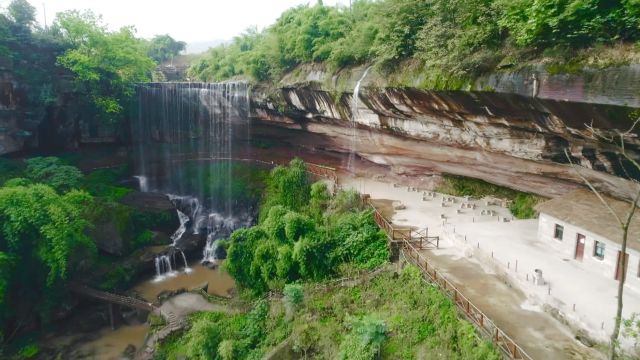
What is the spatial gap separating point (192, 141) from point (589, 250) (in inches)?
1107

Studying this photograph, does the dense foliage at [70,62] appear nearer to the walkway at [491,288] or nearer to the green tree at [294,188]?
the green tree at [294,188]

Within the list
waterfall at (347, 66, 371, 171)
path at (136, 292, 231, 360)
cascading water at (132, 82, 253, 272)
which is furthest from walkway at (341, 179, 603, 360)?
cascading water at (132, 82, 253, 272)

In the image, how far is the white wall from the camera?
13.7 meters

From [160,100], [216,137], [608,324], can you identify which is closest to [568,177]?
[608,324]

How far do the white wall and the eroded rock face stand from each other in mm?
2297

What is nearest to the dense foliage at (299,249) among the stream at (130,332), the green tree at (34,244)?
the stream at (130,332)

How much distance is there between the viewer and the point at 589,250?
15.4m

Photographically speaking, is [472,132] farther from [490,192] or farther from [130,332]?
[130,332]

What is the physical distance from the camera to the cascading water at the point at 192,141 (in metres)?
32.2

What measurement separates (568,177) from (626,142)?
211 inches

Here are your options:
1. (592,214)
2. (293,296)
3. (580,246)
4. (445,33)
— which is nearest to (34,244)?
(293,296)

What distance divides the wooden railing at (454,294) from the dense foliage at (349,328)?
242 millimetres

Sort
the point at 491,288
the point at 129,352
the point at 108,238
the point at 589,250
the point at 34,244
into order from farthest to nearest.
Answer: the point at 108,238 → the point at 34,244 → the point at 129,352 → the point at 589,250 → the point at 491,288

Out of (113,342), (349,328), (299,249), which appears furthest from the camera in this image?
(113,342)
